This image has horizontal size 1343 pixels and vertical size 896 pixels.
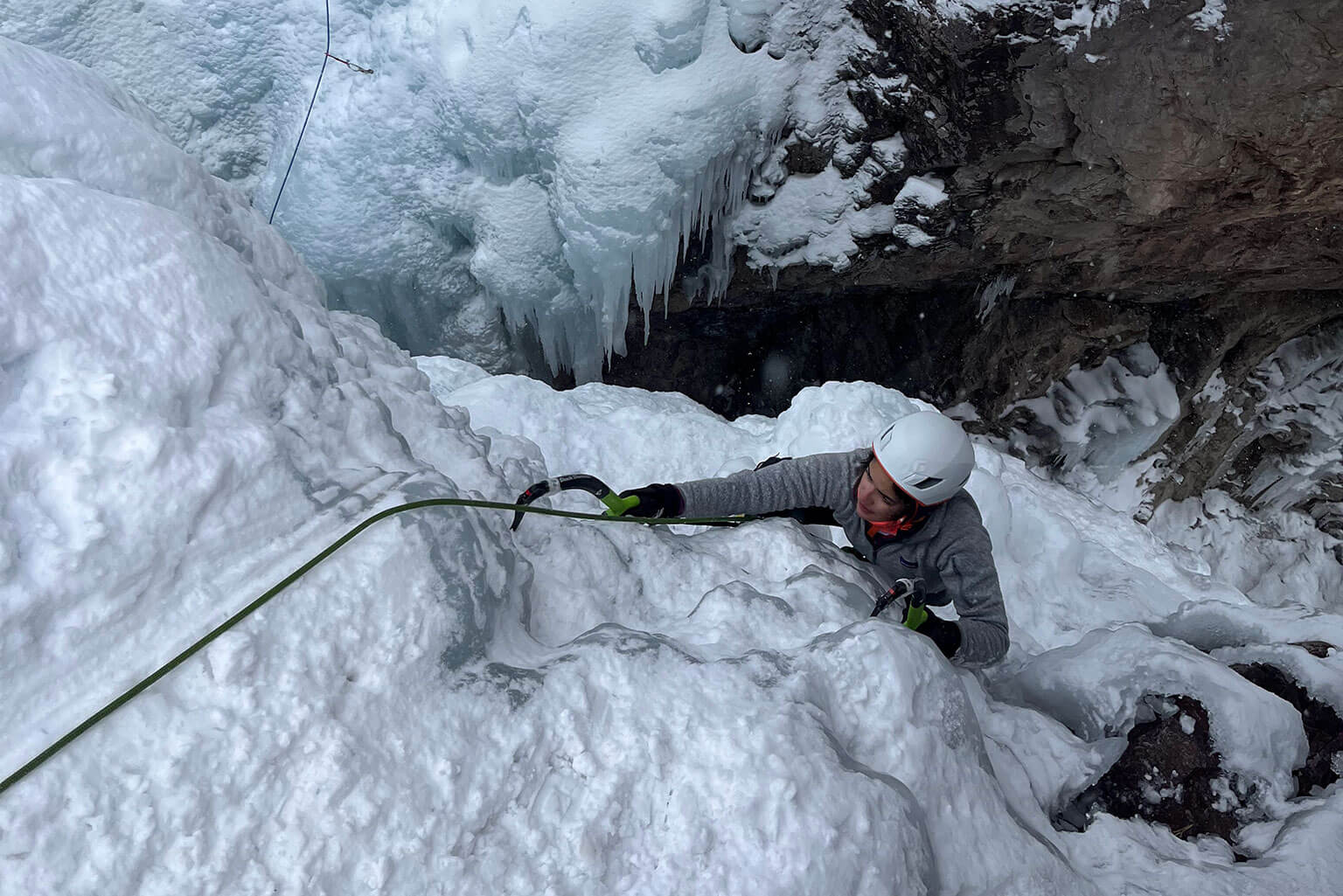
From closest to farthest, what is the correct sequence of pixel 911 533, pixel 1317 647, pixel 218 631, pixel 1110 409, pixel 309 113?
pixel 218 631
pixel 911 533
pixel 1317 647
pixel 309 113
pixel 1110 409

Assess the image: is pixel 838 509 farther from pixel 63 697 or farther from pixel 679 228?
pixel 679 228

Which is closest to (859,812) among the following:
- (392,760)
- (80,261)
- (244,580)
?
(392,760)

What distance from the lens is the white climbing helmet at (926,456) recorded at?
1703mm

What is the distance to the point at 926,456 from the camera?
5.58 feet

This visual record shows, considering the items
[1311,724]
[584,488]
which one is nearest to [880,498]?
[584,488]

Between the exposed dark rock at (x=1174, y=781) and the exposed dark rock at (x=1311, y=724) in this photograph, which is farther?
the exposed dark rock at (x=1311, y=724)

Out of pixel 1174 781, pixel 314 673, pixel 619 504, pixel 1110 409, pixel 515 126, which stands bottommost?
pixel 1110 409

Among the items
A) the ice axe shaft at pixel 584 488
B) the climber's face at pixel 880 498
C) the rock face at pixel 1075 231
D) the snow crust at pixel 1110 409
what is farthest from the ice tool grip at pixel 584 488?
the snow crust at pixel 1110 409

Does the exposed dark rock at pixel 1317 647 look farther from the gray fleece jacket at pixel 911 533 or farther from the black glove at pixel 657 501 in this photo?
the black glove at pixel 657 501

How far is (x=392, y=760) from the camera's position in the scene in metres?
1.07

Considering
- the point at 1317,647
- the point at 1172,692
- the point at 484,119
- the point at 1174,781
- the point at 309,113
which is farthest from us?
the point at 309,113

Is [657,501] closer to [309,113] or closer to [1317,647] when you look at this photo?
[1317,647]

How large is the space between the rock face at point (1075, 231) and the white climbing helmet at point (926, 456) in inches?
79.9

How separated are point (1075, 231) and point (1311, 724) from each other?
8.84 ft
